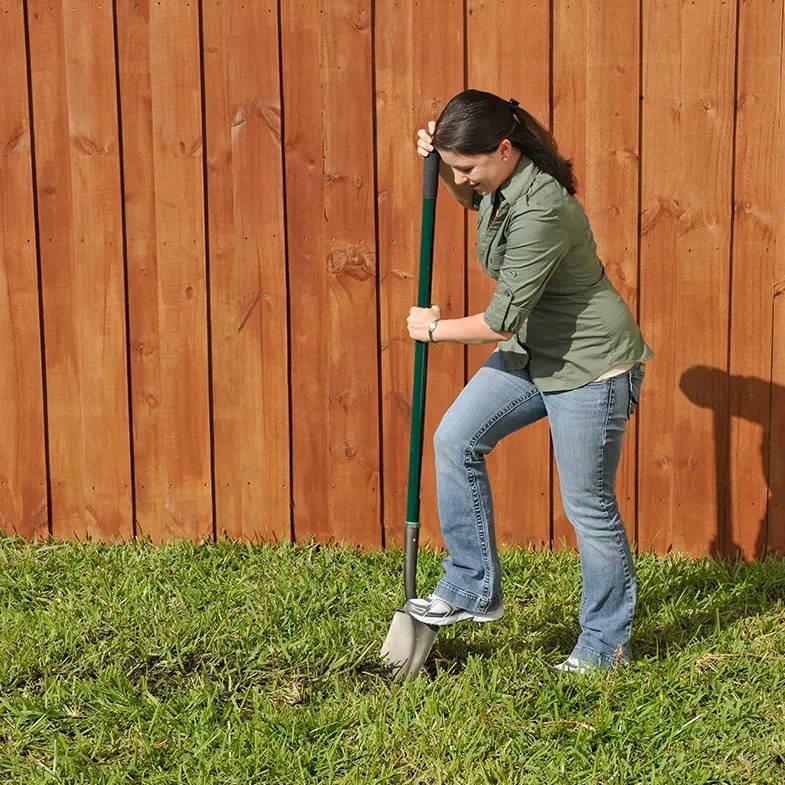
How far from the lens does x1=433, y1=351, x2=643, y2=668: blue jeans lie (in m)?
3.44

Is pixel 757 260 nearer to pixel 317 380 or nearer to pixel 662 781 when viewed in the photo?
pixel 317 380

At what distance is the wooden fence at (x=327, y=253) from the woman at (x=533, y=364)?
78 cm

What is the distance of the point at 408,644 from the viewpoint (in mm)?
3562

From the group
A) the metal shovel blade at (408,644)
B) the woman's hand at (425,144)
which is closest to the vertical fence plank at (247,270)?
the woman's hand at (425,144)

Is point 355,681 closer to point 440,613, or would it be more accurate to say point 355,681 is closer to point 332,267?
point 440,613

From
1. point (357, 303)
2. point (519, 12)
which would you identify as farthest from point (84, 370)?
point (519, 12)

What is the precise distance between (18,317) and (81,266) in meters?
0.31

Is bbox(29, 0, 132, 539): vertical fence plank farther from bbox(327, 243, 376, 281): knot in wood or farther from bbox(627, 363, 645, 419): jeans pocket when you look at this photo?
bbox(627, 363, 645, 419): jeans pocket

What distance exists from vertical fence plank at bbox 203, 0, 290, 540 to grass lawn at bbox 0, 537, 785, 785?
0.91ft

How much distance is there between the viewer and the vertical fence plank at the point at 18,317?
448 centimetres

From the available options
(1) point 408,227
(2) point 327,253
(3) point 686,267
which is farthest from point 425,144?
(3) point 686,267

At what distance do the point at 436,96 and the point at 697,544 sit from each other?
1.80 metres

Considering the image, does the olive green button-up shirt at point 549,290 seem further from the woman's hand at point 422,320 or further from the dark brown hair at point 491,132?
the woman's hand at point 422,320

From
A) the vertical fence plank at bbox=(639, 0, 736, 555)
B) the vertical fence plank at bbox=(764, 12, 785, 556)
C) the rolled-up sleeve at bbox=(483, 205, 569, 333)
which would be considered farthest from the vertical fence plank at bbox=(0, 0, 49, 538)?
the vertical fence plank at bbox=(764, 12, 785, 556)
